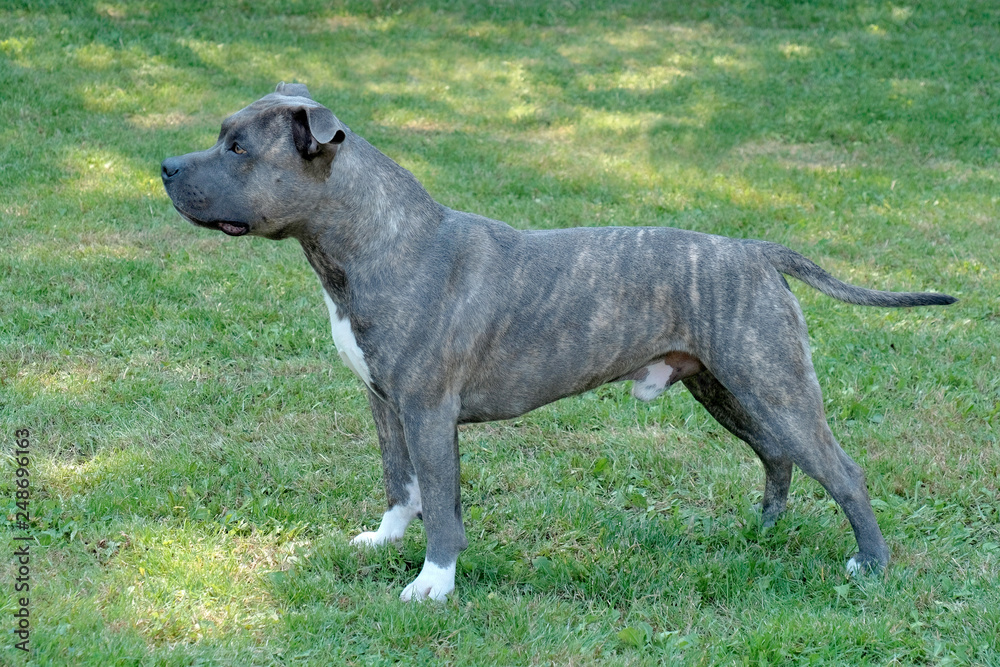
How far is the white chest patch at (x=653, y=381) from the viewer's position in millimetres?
4195

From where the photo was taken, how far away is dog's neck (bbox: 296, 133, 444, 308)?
382cm

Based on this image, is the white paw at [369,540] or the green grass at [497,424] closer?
the green grass at [497,424]

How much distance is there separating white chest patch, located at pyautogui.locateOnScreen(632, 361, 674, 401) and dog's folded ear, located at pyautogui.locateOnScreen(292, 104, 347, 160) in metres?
1.62

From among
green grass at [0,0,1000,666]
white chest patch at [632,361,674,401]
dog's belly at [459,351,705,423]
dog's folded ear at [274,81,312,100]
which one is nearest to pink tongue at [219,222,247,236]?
dog's folded ear at [274,81,312,100]

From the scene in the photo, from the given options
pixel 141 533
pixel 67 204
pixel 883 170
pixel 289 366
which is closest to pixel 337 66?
pixel 67 204

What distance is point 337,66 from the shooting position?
1388 cm

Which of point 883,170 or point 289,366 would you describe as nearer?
point 289,366

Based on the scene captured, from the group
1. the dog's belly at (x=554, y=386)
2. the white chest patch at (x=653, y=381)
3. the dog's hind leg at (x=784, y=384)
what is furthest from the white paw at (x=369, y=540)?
the dog's hind leg at (x=784, y=384)

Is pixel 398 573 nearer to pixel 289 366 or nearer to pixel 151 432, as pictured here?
pixel 151 432

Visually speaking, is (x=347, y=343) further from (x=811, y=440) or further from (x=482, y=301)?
(x=811, y=440)

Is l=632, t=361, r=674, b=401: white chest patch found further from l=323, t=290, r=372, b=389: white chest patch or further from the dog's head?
the dog's head

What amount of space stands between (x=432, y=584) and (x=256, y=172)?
180 centimetres

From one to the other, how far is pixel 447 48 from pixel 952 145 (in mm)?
7488

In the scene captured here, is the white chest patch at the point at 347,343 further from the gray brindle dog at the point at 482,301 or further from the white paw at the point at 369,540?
the white paw at the point at 369,540
